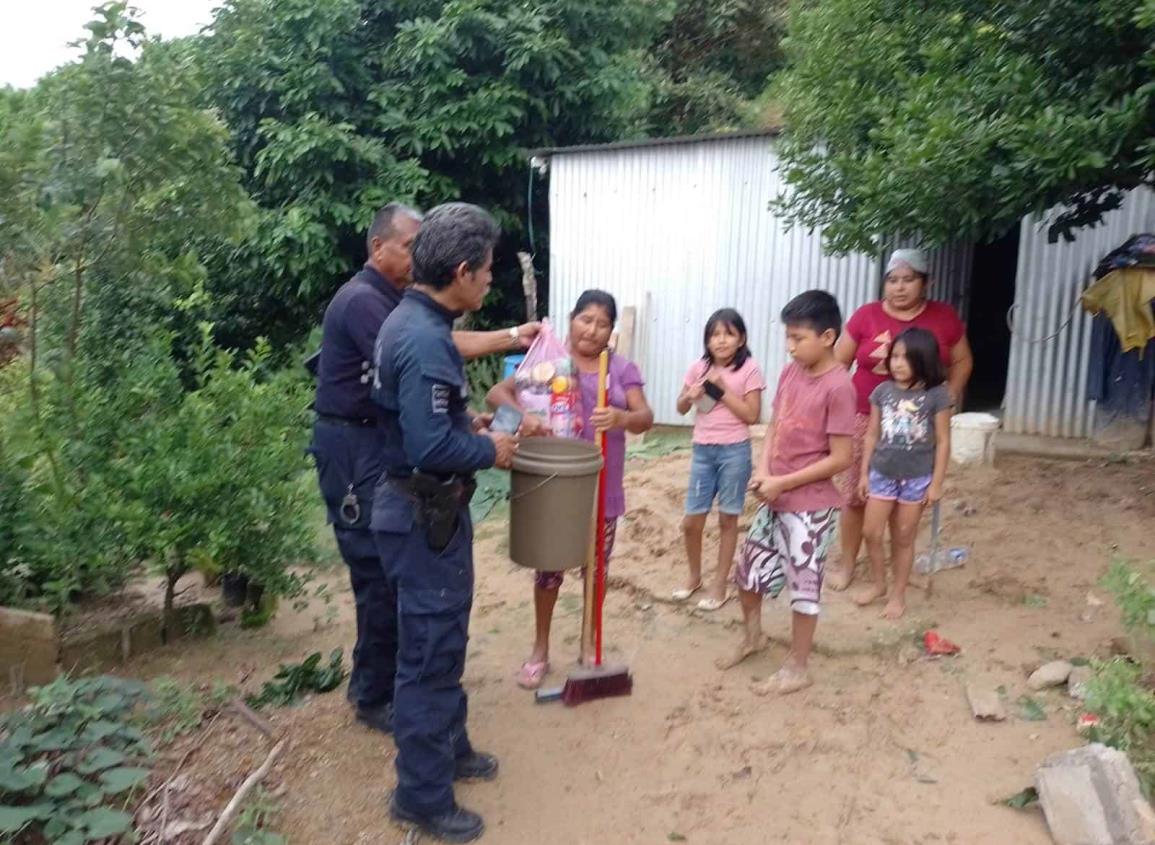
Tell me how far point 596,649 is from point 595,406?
39.5 inches

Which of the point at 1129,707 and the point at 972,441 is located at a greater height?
the point at 972,441

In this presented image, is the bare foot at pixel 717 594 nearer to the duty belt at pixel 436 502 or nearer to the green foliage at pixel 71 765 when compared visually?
the duty belt at pixel 436 502

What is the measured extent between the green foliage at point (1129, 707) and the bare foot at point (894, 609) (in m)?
1.07

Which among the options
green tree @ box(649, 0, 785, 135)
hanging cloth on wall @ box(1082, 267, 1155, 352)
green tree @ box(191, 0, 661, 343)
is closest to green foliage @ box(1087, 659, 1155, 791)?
hanging cloth on wall @ box(1082, 267, 1155, 352)

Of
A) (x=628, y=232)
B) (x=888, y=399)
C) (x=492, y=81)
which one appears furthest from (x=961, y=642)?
(x=492, y=81)

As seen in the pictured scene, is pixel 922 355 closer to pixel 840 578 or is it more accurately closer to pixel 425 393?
pixel 840 578

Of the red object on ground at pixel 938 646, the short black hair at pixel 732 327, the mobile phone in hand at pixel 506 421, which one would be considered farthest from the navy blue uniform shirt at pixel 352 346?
the red object on ground at pixel 938 646

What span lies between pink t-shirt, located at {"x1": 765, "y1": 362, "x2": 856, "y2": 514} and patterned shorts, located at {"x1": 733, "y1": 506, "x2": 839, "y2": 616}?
6 cm

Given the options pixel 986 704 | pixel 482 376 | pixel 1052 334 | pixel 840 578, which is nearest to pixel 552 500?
pixel 986 704

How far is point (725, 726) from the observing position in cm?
369

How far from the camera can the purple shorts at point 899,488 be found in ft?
14.7

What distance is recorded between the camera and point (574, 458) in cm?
337

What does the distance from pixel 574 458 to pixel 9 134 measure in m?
2.88

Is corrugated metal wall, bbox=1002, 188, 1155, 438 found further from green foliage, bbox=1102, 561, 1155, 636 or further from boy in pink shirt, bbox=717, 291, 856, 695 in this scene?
boy in pink shirt, bbox=717, 291, 856, 695
